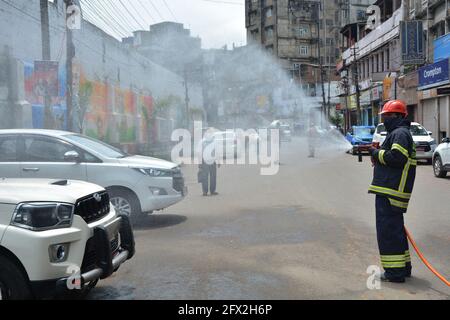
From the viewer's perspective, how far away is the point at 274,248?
6434mm

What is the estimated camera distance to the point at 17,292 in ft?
12.1

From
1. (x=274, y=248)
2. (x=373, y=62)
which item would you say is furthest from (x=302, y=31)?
(x=274, y=248)

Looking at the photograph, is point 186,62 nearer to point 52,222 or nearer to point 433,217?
point 433,217

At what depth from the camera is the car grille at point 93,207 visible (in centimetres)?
409

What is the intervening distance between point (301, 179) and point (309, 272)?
31.2 ft

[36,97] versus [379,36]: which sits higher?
[379,36]

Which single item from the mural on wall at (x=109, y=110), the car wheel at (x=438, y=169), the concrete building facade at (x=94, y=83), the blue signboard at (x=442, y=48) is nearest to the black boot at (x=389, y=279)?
the car wheel at (x=438, y=169)

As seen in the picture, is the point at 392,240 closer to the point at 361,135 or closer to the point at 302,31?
the point at 361,135

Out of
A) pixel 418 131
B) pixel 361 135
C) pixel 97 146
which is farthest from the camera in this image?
pixel 361 135

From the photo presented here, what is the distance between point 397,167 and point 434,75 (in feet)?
72.4

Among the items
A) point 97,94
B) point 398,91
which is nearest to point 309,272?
point 97,94

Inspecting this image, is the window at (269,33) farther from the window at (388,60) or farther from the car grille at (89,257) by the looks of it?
the car grille at (89,257)

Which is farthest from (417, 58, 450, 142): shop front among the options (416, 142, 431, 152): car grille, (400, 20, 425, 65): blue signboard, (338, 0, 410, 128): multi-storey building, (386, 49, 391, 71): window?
(386, 49, 391, 71): window

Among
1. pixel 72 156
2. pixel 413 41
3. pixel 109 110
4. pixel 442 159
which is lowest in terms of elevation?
pixel 442 159
